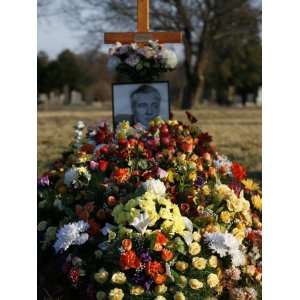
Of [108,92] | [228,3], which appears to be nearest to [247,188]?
[228,3]

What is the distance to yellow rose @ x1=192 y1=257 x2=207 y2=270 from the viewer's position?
3.12 m

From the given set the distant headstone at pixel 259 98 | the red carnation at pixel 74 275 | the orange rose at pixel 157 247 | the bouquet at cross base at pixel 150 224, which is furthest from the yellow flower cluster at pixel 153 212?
the distant headstone at pixel 259 98

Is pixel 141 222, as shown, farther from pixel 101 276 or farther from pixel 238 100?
pixel 238 100

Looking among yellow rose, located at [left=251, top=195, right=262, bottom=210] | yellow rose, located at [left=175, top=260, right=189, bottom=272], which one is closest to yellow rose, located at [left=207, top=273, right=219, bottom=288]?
yellow rose, located at [left=175, top=260, right=189, bottom=272]

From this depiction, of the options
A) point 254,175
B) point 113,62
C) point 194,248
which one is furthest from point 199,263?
point 254,175

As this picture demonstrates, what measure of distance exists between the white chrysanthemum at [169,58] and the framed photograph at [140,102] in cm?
16

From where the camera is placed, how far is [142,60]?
4586mm

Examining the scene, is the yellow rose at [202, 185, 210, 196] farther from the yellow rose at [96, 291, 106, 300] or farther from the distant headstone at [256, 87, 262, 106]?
the distant headstone at [256, 87, 262, 106]

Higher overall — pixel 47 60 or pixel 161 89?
pixel 47 60

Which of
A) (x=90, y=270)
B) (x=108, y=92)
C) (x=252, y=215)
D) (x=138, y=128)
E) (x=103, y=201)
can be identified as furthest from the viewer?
(x=108, y=92)

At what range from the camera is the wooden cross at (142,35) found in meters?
4.62

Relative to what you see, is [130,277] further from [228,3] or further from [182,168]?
[228,3]

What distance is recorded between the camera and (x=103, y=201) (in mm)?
3619

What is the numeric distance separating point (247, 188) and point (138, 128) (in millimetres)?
949
